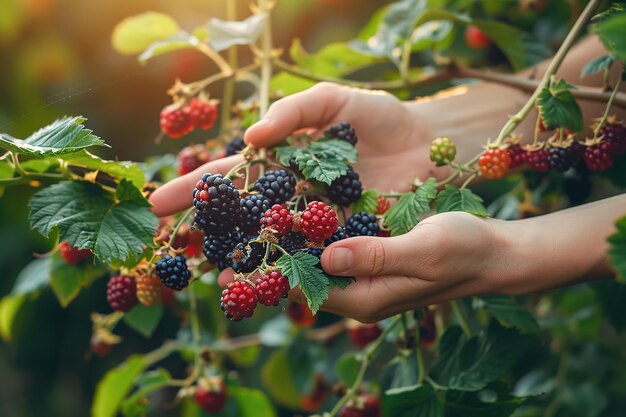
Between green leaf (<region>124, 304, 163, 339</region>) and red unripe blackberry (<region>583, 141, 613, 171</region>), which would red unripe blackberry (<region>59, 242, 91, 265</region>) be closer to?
green leaf (<region>124, 304, 163, 339</region>)

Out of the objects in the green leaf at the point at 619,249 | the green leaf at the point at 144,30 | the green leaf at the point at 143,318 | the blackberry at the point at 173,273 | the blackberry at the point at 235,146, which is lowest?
the green leaf at the point at 143,318

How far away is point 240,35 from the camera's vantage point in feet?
3.84

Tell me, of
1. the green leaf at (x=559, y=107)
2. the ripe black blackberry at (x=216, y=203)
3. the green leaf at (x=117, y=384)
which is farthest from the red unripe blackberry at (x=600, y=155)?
the green leaf at (x=117, y=384)

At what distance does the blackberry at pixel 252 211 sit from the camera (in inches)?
33.2

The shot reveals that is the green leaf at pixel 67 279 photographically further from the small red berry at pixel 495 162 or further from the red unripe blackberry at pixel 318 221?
the small red berry at pixel 495 162

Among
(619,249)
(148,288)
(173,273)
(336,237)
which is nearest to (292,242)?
(336,237)

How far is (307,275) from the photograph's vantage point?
793 mm

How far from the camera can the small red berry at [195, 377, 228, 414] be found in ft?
4.15

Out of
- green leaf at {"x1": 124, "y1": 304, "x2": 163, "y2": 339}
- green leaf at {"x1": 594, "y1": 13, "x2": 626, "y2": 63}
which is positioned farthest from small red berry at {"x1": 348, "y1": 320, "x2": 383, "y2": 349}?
green leaf at {"x1": 594, "y1": 13, "x2": 626, "y2": 63}

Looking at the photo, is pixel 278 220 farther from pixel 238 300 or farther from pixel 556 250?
pixel 556 250

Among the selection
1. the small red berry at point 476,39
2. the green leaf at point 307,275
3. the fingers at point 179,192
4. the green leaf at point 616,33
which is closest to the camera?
the green leaf at point 616,33

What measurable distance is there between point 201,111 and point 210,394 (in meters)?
0.51

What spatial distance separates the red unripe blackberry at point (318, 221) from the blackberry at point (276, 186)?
0.07 metres

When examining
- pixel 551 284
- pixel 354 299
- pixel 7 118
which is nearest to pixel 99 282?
pixel 7 118
